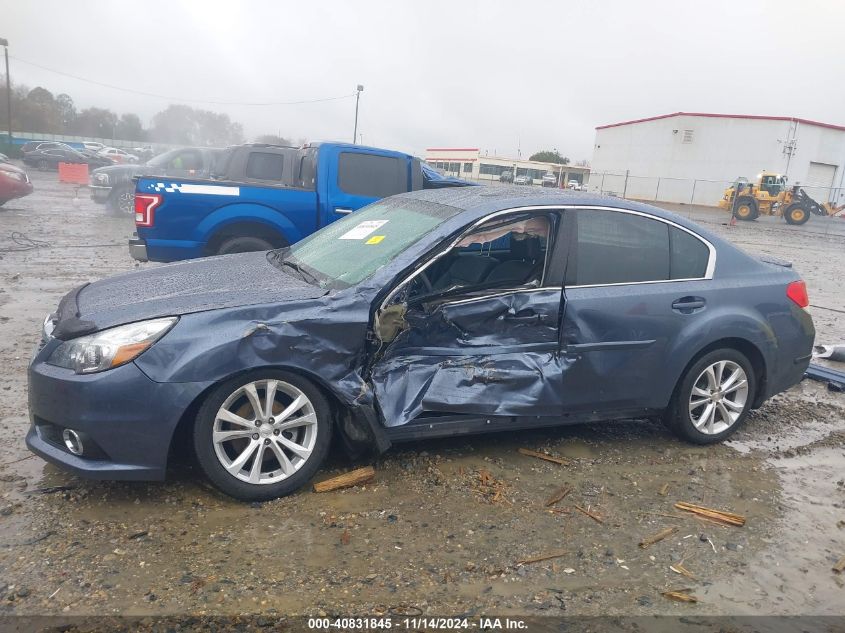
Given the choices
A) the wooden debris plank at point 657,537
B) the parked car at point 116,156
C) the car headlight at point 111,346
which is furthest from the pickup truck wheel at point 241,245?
the parked car at point 116,156

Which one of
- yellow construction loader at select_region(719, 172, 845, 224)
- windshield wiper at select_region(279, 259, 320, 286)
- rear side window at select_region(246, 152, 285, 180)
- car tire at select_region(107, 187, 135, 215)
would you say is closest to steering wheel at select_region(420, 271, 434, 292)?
windshield wiper at select_region(279, 259, 320, 286)

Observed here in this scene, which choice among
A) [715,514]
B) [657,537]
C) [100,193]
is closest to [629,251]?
[715,514]

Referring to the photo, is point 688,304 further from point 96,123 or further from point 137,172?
point 96,123

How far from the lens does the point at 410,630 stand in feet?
8.59

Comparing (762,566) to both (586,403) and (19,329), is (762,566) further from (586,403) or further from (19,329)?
(19,329)

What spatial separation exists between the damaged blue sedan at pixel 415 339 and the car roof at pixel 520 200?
20 millimetres

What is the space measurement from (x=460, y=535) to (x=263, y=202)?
516 centimetres

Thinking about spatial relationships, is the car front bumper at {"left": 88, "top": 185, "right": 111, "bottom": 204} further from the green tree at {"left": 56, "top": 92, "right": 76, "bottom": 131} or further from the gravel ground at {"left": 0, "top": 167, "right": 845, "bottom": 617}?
the green tree at {"left": 56, "top": 92, "right": 76, "bottom": 131}

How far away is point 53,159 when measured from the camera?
35531 millimetres

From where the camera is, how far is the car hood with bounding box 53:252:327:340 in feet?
11.1

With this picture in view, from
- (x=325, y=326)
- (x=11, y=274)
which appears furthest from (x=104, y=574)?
(x=11, y=274)

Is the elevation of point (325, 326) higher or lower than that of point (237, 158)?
lower

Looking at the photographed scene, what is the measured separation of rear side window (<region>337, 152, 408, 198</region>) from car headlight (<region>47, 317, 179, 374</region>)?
5.03 meters

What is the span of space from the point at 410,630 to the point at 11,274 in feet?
27.3
